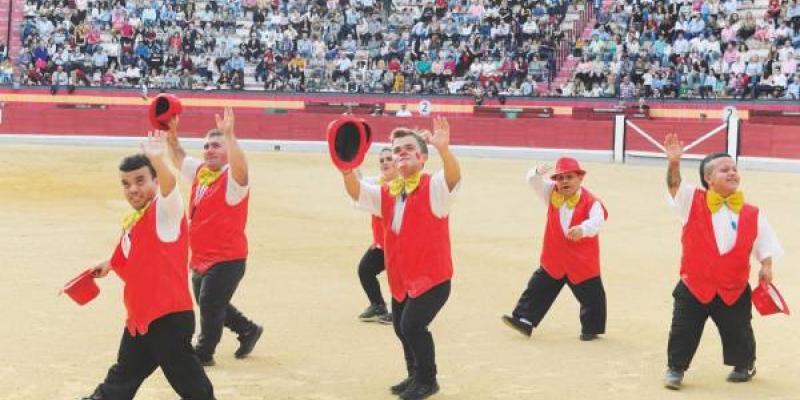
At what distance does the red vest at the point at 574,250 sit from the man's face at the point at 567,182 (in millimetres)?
113

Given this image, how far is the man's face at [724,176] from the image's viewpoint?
272 inches

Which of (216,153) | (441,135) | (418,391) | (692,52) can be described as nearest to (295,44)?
(692,52)

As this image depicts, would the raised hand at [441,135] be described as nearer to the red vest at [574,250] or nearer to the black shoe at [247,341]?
the black shoe at [247,341]

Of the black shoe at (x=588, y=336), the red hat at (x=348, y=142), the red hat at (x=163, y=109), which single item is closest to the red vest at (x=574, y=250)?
the black shoe at (x=588, y=336)

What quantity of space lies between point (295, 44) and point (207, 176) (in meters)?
25.8

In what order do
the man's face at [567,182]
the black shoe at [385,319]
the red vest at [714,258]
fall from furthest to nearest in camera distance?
the black shoe at [385,319]
the man's face at [567,182]
the red vest at [714,258]

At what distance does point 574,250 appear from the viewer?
8.52m

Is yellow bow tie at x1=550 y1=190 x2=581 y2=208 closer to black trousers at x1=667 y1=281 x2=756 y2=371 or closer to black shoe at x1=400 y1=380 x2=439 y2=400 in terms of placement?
black trousers at x1=667 y1=281 x2=756 y2=371

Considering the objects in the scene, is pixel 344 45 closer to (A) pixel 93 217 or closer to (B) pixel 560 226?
(A) pixel 93 217

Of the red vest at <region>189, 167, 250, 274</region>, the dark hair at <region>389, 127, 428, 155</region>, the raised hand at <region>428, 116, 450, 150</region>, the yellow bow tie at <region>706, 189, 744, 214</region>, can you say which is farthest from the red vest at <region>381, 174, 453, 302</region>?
the yellow bow tie at <region>706, 189, 744, 214</region>

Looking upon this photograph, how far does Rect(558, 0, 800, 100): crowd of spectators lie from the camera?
86.3ft

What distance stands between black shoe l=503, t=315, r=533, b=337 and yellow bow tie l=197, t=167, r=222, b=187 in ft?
8.13

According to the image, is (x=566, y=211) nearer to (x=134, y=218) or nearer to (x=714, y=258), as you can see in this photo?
(x=714, y=258)

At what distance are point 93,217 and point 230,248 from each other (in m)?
8.40
